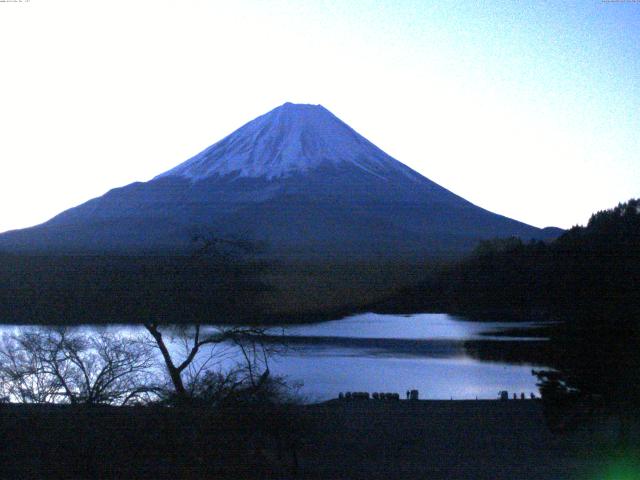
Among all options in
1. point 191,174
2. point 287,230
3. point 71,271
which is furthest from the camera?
point 191,174

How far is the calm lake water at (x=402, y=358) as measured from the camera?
211 inches

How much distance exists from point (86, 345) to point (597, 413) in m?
3.35

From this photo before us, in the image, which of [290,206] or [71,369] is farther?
[290,206]

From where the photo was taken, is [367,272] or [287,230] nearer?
[367,272]

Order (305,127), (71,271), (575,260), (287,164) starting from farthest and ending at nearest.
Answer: (305,127) < (287,164) < (575,260) < (71,271)

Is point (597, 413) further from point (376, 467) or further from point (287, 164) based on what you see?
point (287, 164)

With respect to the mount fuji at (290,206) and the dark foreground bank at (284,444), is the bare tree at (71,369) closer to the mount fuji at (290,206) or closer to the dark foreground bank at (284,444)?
the dark foreground bank at (284,444)

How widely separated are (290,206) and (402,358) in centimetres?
992

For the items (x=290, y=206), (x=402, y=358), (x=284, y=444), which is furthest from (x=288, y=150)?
(x=284, y=444)

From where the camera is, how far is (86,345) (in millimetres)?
4895

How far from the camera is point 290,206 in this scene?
15969 millimetres

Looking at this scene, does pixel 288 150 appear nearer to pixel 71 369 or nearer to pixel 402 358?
pixel 402 358

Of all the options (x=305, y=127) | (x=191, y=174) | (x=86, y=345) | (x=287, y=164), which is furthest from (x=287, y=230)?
(x=305, y=127)

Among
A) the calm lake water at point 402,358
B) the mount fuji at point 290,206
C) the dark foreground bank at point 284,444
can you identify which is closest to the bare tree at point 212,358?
the calm lake water at point 402,358
